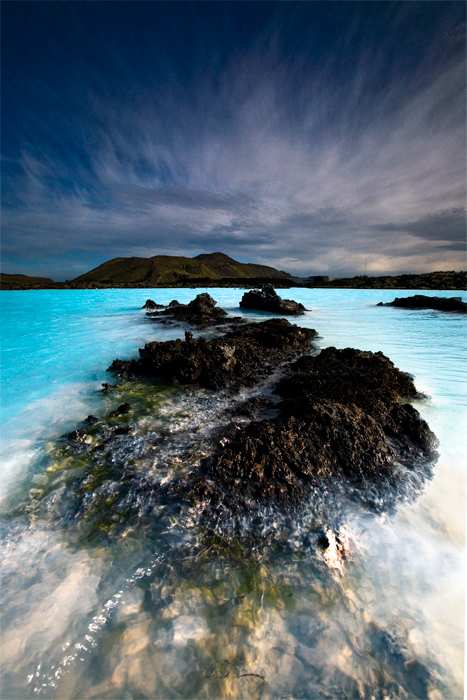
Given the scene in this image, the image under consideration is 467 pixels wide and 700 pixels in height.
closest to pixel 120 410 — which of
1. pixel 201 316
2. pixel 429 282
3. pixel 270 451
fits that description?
pixel 270 451

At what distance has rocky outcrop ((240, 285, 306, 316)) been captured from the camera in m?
23.6

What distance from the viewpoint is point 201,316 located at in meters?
19.9

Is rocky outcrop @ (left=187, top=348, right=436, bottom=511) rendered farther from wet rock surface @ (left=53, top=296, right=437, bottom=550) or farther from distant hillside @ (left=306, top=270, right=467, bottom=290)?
distant hillside @ (left=306, top=270, right=467, bottom=290)

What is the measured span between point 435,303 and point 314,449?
1193 inches

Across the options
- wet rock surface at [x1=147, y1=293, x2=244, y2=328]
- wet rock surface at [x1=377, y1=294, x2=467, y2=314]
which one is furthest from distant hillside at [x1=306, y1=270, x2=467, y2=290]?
wet rock surface at [x1=147, y1=293, x2=244, y2=328]

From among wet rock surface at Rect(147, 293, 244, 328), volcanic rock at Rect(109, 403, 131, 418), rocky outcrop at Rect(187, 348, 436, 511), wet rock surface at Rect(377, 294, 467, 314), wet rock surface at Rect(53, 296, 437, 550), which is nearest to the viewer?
wet rock surface at Rect(53, 296, 437, 550)

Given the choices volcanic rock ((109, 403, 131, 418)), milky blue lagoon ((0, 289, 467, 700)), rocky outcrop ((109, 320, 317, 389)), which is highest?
rocky outcrop ((109, 320, 317, 389))

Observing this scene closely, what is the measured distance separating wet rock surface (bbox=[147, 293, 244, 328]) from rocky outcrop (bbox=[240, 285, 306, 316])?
495cm

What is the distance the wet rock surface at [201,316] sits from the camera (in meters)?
18.5

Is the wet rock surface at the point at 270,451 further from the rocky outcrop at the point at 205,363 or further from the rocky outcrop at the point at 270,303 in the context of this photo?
the rocky outcrop at the point at 270,303

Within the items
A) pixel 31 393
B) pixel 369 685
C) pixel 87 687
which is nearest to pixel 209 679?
pixel 87 687

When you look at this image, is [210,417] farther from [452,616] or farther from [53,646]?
[452,616]

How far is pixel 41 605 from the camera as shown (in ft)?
8.29

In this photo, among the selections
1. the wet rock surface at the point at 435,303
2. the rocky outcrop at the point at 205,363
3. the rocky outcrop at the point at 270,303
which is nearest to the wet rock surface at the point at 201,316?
the rocky outcrop at the point at 270,303
